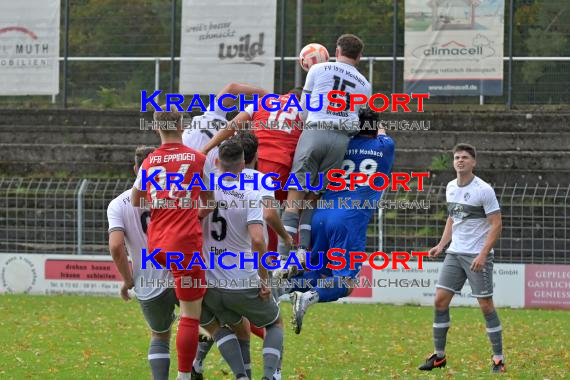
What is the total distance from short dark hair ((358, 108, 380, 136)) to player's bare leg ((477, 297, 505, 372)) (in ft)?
9.40

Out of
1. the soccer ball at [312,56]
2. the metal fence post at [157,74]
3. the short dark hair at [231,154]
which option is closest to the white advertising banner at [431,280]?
the metal fence post at [157,74]

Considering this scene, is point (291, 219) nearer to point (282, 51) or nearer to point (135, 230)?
point (135, 230)

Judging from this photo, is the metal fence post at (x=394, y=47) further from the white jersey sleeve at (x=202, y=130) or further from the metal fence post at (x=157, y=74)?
the white jersey sleeve at (x=202, y=130)

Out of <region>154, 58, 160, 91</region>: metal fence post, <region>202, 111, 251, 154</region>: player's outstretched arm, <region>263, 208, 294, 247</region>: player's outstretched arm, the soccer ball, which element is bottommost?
<region>263, 208, 294, 247</region>: player's outstretched arm

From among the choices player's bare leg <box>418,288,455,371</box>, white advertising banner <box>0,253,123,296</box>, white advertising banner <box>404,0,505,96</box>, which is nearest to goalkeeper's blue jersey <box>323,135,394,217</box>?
player's bare leg <box>418,288,455,371</box>

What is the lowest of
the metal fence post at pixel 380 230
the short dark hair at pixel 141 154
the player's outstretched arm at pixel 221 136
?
the metal fence post at pixel 380 230

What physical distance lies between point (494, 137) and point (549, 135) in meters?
1.05

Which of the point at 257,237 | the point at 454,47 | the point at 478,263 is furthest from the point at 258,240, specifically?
the point at 454,47

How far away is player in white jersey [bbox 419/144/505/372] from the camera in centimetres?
1268

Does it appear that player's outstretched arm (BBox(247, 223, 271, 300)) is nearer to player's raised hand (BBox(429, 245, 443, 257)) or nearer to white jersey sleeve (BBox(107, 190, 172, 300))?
white jersey sleeve (BBox(107, 190, 172, 300))

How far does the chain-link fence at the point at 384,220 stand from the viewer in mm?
19781

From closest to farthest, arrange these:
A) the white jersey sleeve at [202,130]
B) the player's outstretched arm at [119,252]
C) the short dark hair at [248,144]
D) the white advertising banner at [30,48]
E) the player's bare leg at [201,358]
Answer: the player's outstretched arm at [119,252] < the short dark hair at [248,144] < the player's bare leg at [201,358] < the white jersey sleeve at [202,130] < the white advertising banner at [30,48]

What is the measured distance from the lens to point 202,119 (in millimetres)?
11836

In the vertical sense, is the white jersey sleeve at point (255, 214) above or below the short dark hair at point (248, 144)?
below
